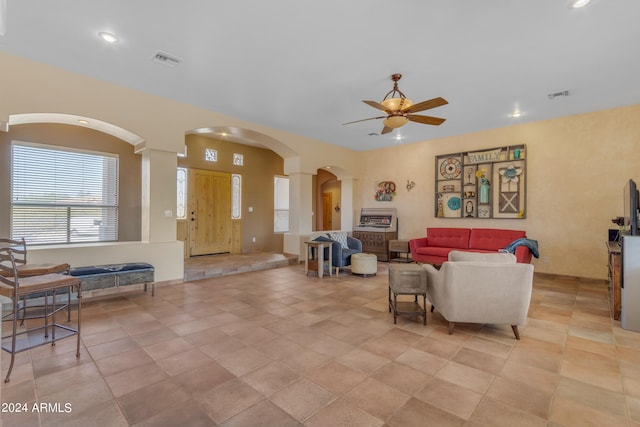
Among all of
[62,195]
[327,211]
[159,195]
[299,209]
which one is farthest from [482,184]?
[62,195]

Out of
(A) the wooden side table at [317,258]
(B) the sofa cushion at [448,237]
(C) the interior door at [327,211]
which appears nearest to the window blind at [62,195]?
(A) the wooden side table at [317,258]

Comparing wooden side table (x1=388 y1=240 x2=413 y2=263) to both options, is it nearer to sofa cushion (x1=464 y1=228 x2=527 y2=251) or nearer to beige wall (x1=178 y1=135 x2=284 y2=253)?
sofa cushion (x1=464 y1=228 x2=527 y2=251)

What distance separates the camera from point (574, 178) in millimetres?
5707

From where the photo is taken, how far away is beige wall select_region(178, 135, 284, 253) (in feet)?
25.9

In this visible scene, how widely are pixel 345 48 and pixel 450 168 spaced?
4733 millimetres

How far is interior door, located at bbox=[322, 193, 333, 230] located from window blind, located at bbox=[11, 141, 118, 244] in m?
7.22

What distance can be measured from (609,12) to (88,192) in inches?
313

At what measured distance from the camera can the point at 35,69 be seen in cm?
393

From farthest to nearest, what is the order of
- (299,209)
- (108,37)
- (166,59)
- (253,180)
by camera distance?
(253,180) < (299,209) < (166,59) < (108,37)

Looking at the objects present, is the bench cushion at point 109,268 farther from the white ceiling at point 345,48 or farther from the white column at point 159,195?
the white ceiling at point 345,48

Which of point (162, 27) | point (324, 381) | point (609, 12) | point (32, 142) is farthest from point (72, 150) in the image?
point (609, 12)

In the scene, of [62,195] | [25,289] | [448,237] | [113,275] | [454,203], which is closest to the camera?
[25,289]

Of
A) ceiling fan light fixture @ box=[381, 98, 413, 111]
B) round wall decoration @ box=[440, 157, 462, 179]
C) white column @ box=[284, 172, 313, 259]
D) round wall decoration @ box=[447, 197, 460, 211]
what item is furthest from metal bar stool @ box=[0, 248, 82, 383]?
round wall decoration @ box=[440, 157, 462, 179]

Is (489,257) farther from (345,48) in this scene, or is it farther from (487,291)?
(345,48)
